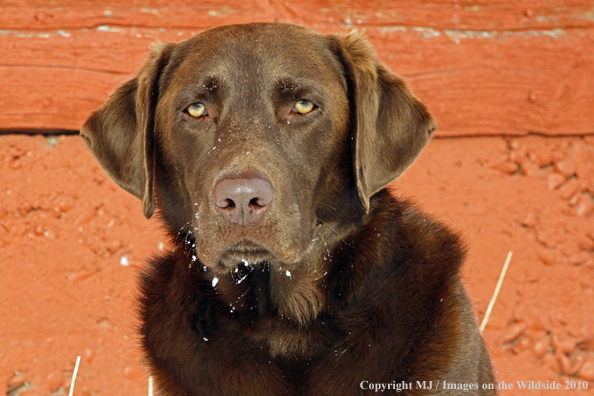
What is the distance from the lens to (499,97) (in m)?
4.39

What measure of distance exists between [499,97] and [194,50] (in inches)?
93.5

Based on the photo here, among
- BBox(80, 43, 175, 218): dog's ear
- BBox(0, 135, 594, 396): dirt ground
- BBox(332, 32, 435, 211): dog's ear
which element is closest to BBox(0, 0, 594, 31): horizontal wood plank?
BBox(0, 135, 594, 396): dirt ground

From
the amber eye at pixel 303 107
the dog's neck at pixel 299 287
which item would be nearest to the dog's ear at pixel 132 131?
the dog's neck at pixel 299 287

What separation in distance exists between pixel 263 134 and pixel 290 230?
1.34 ft

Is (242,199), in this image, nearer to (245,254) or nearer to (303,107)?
(245,254)

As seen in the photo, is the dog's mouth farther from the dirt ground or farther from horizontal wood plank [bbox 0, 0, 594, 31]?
horizontal wood plank [bbox 0, 0, 594, 31]

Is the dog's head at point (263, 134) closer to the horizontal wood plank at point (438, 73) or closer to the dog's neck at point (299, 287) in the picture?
the dog's neck at point (299, 287)

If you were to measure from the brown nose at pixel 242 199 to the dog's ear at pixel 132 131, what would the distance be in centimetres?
64

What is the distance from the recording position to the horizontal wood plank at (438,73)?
4086 mm

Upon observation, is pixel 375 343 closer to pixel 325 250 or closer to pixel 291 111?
pixel 325 250

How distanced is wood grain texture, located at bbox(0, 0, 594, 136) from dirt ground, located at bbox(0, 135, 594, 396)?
180 millimetres

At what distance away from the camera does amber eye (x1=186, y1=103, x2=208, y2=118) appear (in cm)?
276

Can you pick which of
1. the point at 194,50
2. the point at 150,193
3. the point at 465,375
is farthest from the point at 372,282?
the point at 194,50

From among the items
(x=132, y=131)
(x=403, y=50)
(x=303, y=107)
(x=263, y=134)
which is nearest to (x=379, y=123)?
(x=303, y=107)
